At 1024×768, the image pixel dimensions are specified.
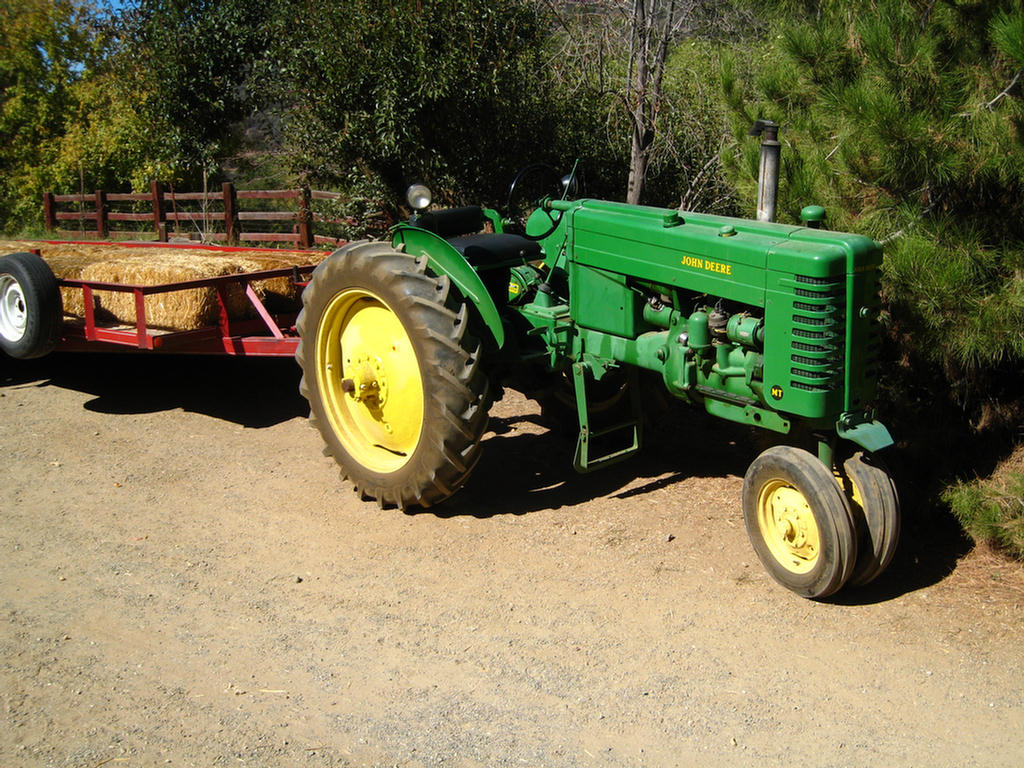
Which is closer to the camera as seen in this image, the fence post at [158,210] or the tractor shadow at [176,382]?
the tractor shadow at [176,382]

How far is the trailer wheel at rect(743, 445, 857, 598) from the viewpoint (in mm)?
4203

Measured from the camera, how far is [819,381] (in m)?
4.24

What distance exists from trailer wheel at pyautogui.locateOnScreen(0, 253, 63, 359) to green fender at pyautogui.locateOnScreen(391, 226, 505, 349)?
9.57ft

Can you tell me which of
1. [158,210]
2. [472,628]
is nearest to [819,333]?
[472,628]

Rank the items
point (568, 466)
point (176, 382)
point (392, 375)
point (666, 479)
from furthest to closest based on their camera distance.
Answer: point (176, 382)
point (568, 466)
point (666, 479)
point (392, 375)

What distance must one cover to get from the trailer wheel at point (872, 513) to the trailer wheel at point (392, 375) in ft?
6.34

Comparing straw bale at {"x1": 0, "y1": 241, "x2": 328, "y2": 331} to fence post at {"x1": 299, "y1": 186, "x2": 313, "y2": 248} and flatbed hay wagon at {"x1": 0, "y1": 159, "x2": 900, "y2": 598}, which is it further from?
fence post at {"x1": 299, "y1": 186, "x2": 313, "y2": 248}

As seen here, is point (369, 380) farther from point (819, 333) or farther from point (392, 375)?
point (819, 333)

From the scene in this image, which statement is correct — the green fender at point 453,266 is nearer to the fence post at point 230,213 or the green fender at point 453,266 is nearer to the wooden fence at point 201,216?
the wooden fence at point 201,216

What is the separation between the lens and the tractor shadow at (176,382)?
24.9 feet

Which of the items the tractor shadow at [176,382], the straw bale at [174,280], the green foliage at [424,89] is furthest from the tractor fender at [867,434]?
the green foliage at [424,89]

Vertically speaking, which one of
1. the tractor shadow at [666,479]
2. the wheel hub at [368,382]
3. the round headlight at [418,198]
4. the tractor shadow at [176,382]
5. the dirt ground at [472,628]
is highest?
the round headlight at [418,198]

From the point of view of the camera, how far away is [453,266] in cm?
543

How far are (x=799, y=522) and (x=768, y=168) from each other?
172 centimetres
